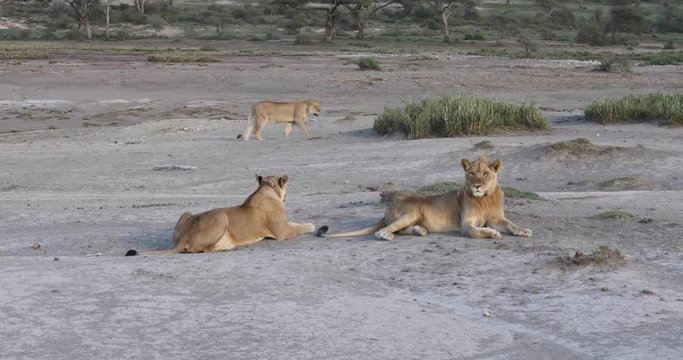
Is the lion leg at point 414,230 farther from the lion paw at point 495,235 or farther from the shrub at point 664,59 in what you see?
the shrub at point 664,59

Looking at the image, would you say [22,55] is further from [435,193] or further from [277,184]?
[277,184]

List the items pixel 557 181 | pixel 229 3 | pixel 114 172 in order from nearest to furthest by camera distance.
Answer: pixel 557 181
pixel 114 172
pixel 229 3

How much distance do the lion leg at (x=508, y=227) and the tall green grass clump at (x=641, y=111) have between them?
40.3ft

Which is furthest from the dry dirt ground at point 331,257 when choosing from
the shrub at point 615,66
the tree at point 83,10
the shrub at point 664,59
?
the tree at point 83,10

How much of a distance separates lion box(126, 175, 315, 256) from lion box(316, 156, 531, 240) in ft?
1.37

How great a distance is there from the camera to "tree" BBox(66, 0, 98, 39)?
66250 mm

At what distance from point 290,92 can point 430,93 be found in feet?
13.2

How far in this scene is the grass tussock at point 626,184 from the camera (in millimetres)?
15188

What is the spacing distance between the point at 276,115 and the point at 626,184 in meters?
8.96

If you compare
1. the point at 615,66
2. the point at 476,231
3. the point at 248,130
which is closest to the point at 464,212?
the point at 476,231

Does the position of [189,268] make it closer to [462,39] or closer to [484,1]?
[462,39]

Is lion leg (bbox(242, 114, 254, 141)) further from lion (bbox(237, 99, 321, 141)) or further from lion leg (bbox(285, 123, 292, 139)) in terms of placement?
lion leg (bbox(285, 123, 292, 139))

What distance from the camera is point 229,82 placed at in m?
35.1

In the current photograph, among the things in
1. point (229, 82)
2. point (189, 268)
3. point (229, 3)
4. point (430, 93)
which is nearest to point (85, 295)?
point (189, 268)
